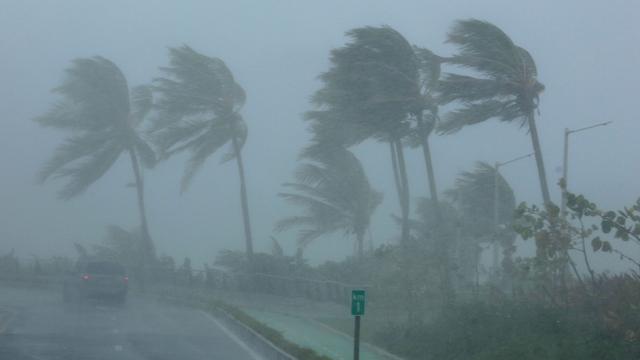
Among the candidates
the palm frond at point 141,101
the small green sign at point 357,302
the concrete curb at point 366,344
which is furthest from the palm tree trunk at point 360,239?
the small green sign at point 357,302

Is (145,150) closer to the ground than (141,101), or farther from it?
closer to the ground

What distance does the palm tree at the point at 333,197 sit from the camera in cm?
4694

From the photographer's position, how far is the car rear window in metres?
40.5

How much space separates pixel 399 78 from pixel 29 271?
999 inches

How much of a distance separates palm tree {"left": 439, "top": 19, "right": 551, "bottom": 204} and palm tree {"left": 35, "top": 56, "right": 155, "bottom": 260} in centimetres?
2294

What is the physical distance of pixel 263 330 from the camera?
26297mm

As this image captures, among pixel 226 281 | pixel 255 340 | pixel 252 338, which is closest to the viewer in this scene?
pixel 255 340

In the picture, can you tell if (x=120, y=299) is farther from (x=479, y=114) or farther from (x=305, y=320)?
(x=479, y=114)

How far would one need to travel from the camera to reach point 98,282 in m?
40.3

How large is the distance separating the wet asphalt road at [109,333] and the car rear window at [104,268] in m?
1.46

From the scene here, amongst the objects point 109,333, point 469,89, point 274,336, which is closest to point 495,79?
point 469,89

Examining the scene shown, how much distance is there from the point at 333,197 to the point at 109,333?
22.0m

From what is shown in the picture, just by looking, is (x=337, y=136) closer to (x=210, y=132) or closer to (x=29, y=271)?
(x=210, y=132)

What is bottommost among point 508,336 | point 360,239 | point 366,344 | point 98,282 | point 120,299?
point 366,344
